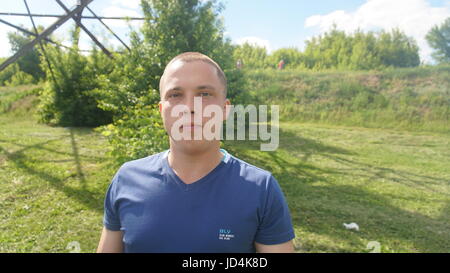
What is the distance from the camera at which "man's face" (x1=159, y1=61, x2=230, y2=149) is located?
145 centimetres

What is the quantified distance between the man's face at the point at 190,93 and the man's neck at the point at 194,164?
0.19 ft

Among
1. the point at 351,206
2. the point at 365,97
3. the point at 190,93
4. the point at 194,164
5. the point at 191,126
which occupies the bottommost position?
the point at 351,206

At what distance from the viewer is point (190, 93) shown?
58.7 inches

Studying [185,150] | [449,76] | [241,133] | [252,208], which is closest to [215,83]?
[185,150]

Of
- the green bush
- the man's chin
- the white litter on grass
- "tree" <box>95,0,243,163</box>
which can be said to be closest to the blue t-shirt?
the man's chin

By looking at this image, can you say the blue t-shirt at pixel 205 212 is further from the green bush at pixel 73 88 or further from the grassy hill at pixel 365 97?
the green bush at pixel 73 88

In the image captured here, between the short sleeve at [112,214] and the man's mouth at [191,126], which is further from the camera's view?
the short sleeve at [112,214]

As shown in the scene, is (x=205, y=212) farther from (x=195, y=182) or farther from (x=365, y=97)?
(x=365, y=97)

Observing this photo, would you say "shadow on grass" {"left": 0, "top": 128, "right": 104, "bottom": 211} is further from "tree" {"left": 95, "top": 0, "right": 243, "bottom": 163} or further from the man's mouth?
the man's mouth

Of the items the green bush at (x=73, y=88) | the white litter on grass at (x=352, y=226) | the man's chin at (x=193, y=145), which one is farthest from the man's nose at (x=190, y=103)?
the green bush at (x=73, y=88)

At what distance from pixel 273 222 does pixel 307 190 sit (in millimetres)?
5304

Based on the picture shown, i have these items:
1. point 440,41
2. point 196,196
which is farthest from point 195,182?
point 440,41

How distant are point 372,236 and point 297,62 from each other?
29.6 meters

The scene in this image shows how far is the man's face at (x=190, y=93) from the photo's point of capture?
145cm
